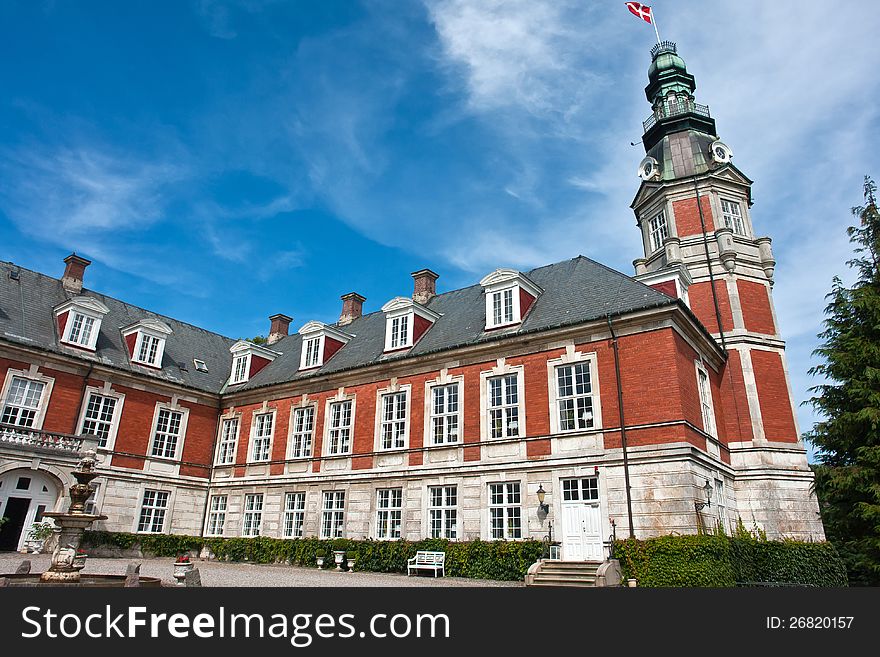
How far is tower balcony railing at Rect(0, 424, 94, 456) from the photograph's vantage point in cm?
2108

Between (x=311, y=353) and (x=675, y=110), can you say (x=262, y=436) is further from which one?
(x=675, y=110)

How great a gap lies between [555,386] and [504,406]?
196cm

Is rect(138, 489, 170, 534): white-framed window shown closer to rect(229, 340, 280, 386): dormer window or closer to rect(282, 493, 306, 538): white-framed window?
rect(282, 493, 306, 538): white-framed window

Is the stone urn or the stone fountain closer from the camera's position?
the stone fountain

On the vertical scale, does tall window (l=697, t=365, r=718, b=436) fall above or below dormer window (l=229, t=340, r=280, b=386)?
below

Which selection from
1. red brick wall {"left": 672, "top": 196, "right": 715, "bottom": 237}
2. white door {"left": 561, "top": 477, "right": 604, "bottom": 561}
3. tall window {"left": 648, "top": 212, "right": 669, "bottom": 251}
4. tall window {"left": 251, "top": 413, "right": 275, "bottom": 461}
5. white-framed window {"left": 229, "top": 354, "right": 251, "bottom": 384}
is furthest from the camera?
white-framed window {"left": 229, "top": 354, "right": 251, "bottom": 384}

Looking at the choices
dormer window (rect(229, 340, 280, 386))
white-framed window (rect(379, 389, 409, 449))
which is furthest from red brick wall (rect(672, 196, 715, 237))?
dormer window (rect(229, 340, 280, 386))

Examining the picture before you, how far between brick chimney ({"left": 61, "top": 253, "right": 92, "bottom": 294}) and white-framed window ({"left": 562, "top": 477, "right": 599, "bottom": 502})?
24561 mm

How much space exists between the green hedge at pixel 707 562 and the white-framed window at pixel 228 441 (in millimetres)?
19089

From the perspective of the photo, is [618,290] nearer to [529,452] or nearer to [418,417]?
[529,452]

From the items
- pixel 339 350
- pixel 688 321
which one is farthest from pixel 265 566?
pixel 688 321

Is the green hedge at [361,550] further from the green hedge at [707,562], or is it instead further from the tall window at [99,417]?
the tall window at [99,417]

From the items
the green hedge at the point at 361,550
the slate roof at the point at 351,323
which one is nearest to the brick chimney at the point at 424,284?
the slate roof at the point at 351,323
